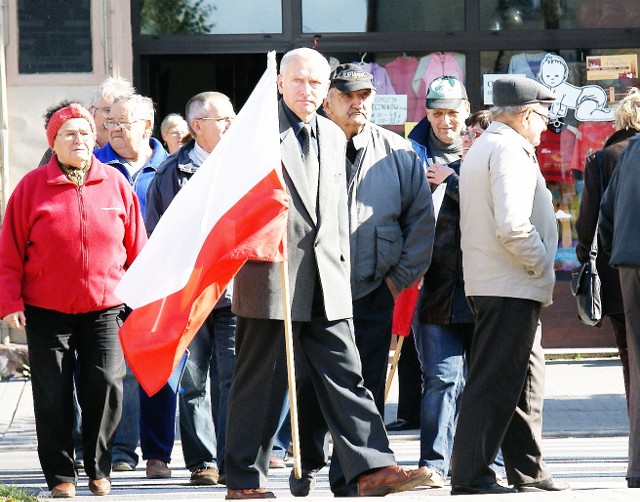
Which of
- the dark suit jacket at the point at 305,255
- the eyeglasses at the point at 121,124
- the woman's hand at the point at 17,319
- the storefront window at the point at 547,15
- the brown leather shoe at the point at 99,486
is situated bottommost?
the brown leather shoe at the point at 99,486

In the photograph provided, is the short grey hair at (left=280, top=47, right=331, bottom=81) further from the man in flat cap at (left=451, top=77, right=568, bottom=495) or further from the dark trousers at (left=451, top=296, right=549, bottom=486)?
the dark trousers at (left=451, top=296, right=549, bottom=486)

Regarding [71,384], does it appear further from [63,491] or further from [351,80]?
[351,80]

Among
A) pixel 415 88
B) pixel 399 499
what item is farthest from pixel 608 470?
pixel 415 88

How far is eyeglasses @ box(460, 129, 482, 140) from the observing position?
8328 mm

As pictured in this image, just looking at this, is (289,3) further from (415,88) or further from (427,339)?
(427,339)

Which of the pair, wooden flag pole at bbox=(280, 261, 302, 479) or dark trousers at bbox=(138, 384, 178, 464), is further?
dark trousers at bbox=(138, 384, 178, 464)

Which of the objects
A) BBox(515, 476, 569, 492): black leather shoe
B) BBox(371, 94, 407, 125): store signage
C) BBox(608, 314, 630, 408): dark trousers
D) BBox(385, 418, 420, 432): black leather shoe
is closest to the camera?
BBox(515, 476, 569, 492): black leather shoe

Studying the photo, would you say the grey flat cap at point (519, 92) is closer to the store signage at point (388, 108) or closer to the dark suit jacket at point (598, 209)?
the dark suit jacket at point (598, 209)

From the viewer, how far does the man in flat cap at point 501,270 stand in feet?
22.2

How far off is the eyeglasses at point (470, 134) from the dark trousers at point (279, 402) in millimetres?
2075

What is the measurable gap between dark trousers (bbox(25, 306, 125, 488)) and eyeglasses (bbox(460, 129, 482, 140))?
222cm

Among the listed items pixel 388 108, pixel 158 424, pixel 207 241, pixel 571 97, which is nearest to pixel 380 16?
pixel 388 108

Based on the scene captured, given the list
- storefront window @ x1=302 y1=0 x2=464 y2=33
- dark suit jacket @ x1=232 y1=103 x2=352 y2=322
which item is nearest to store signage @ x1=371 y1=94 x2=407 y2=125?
storefront window @ x1=302 y1=0 x2=464 y2=33

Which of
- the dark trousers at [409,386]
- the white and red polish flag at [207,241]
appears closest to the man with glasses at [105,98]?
the dark trousers at [409,386]
